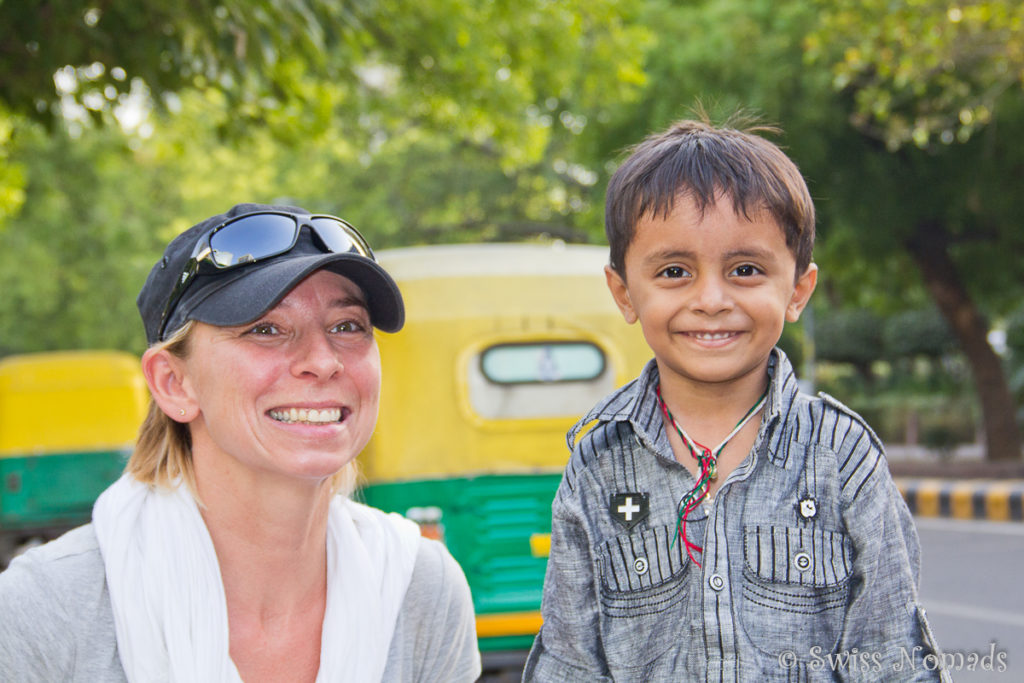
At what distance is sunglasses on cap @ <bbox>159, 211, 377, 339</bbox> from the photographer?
194 cm

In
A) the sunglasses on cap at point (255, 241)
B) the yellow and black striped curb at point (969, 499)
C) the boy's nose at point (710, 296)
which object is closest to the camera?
the sunglasses on cap at point (255, 241)

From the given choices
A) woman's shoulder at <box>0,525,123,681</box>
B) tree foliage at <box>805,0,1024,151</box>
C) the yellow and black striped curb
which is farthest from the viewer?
the yellow and black striped curb

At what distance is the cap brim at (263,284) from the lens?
187 cm

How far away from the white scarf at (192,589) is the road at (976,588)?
4.15 metres

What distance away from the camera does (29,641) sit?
5.90 feet

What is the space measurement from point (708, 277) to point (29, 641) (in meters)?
1.34

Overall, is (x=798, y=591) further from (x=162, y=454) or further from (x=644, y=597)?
(x=162, y=454)

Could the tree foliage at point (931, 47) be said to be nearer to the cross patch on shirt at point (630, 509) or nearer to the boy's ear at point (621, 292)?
the boy's ear at point (621, 292)

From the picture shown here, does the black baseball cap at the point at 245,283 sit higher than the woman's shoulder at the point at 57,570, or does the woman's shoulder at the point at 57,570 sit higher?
the black baseball cap at the point at 245,283

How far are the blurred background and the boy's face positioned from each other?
69cm

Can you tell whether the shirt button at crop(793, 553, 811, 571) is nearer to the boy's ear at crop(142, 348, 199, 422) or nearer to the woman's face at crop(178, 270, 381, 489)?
the woman's face at crop(178, 270, 381, 489)

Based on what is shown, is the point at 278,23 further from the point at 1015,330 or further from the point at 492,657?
the point at 1015,330

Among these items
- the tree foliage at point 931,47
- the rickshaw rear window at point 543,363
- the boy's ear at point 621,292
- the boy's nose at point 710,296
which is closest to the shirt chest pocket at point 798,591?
the boy's nose at point 710,296

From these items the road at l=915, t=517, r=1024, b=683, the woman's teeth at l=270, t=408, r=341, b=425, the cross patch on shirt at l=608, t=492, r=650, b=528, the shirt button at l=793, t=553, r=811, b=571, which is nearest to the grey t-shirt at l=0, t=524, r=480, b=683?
the woman's teeth at l=270, t=408, r=341, b=425
